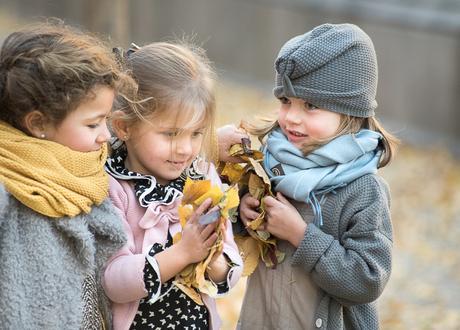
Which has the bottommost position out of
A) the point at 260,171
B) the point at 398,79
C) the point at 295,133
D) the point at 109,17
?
the point at 398,79

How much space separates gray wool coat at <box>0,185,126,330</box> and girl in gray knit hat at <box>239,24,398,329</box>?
802 millimetres

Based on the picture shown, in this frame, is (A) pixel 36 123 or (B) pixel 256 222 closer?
(A) pixel 36 123

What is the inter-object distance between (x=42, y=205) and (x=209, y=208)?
1.79ft

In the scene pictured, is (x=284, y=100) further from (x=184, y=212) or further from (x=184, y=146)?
(x=184, y=212)

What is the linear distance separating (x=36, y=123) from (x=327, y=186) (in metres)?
1.10

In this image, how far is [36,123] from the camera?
2854 mm

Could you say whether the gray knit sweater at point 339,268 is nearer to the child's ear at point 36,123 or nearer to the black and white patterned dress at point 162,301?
the black and white patterned dress at point 162,301

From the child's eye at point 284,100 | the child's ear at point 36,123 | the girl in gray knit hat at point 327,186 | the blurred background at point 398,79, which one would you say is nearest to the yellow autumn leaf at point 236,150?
the girl in gray knit hat at point 327,186

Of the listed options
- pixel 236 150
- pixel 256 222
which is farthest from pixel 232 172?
pixel 256 222

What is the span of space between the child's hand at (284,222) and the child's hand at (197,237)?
410 millimetres

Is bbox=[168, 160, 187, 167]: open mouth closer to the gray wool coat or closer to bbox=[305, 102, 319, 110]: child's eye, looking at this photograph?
the gray wool coat

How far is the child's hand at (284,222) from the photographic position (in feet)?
11.0

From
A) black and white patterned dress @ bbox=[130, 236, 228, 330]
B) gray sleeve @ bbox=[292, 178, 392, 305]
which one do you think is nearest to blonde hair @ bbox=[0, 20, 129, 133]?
→ black and white patterned dress @ bbox=[130, 236, 228, 330]

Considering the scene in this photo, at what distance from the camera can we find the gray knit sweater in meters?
3.29
